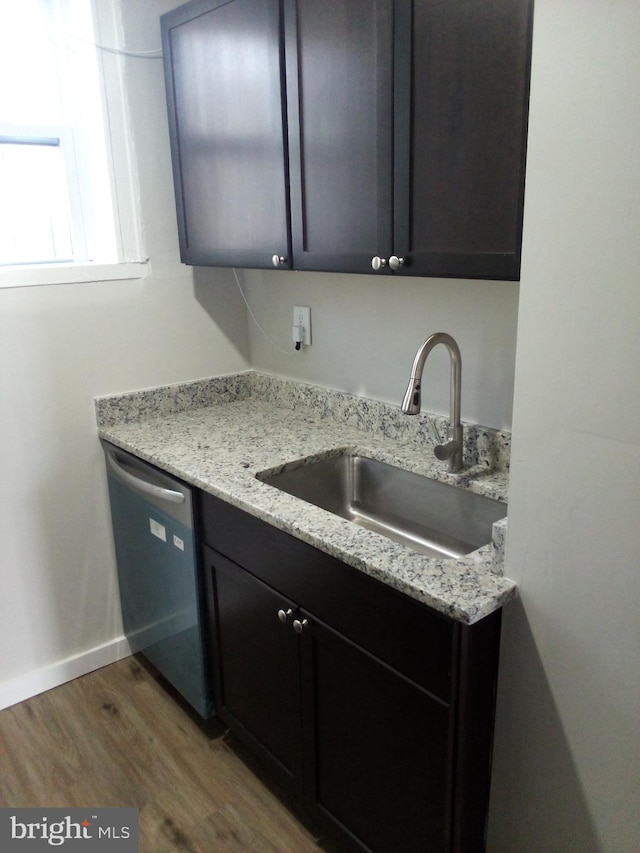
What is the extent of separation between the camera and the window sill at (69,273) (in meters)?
1.97

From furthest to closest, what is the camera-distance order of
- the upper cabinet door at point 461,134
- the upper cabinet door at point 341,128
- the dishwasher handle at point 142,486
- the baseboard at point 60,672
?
1. the baseboard at point 60,672
2. the dishwasher handle at point 142,486
3. the upper cabinet door at point 341,128
4. the upper cabinet door at point 461,134

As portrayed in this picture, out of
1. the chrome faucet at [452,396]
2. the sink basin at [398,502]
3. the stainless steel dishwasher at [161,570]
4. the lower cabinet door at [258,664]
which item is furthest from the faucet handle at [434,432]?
the stainless steel dishwasher at [161,570]

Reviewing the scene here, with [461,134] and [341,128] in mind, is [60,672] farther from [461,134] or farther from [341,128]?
[461,134]

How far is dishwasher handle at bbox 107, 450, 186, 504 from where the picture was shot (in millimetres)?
1849

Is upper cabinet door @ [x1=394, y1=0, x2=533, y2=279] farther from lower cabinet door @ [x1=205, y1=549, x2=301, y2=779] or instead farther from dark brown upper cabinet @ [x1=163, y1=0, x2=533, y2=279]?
lower cabinet door @ [x1=205, y1=549, x2=301, y2=779]

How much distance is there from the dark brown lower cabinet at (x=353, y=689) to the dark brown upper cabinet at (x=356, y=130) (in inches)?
26.4

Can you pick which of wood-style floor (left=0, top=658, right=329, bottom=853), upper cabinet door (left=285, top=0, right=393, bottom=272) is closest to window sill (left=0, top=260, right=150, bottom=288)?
upper cabinet door (left=285, top=0, right=393, bottom=272)

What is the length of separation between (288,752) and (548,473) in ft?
3.36

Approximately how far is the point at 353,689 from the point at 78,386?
128 cm

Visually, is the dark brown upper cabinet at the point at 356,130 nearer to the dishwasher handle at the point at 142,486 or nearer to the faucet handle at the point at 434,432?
the faucet handle at the point at 434,432

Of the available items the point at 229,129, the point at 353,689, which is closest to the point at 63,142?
the point at 229,129

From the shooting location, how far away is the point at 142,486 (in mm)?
1972

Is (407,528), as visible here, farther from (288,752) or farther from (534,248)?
(534,248)

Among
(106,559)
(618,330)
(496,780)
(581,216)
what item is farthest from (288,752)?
(581,216)
